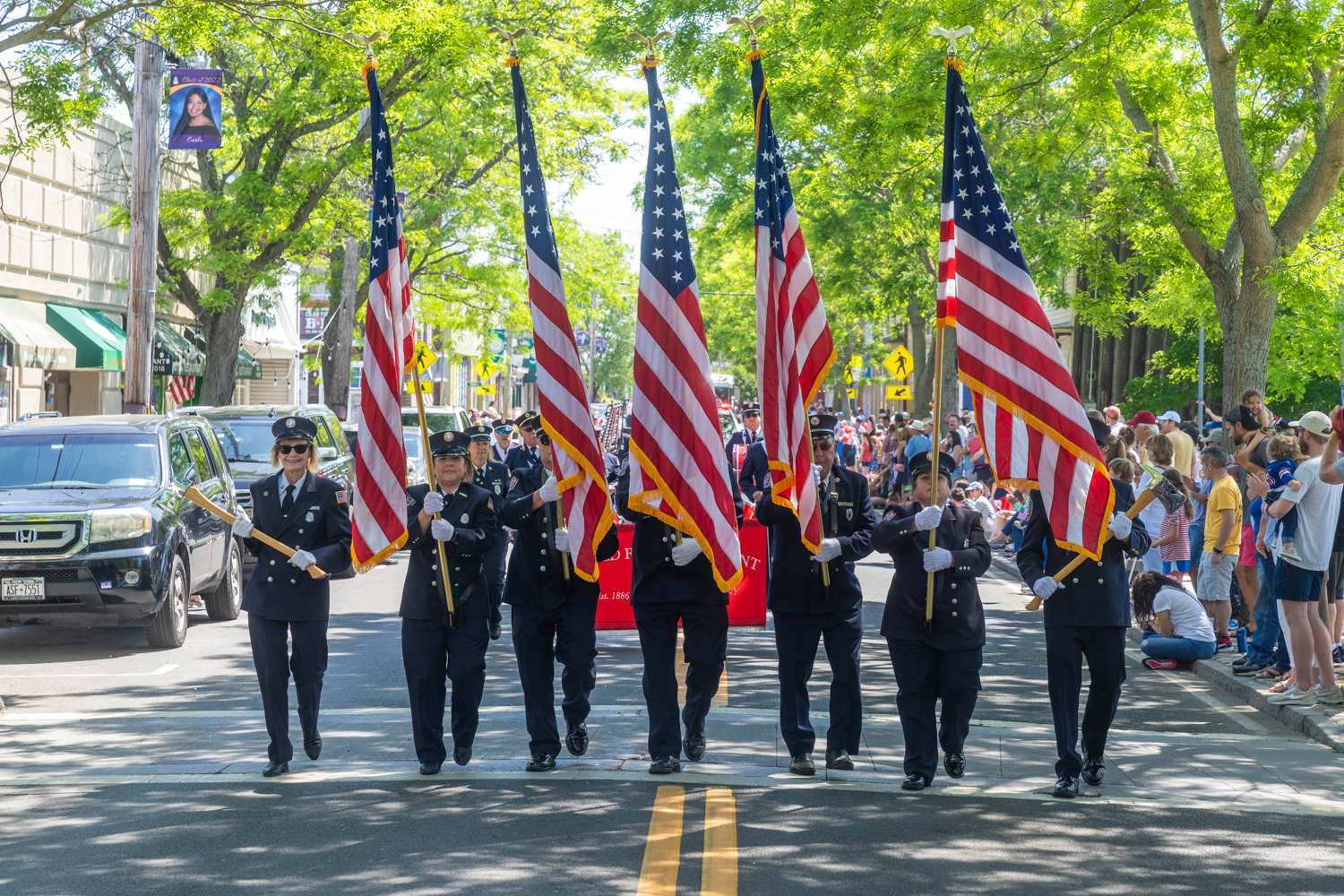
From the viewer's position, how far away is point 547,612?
802cm

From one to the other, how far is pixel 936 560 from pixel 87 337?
2284 centimetres

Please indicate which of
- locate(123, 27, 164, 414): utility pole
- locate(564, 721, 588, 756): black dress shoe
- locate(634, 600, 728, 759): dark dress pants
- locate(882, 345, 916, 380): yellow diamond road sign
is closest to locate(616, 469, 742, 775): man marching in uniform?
locate(634, 600, 728, 759): dark dress pants

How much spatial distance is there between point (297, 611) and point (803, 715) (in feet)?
9.42

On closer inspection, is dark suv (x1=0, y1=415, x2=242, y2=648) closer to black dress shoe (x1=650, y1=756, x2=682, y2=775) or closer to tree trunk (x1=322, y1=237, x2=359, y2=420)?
black dress shoe (x1=650, y1=756, x2=682, y2=775)

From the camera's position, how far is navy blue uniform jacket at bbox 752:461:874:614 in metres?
7.84

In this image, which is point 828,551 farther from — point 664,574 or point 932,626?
point 664,574

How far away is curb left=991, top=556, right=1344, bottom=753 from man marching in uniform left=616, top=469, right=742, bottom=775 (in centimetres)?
416

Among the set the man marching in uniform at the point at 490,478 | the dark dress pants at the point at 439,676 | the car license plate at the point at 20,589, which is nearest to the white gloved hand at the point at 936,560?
the dark dress pants at the point at 439,676

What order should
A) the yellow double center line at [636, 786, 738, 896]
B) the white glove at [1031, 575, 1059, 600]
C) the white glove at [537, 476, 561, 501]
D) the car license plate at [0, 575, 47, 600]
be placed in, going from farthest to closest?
the car license plate at [0, 575, 47, 600] < the white glove at [537, 476, 561, 501] < the white glove at [1031, 575, 1059, 600] < the yellow double center line at [636, 786, 738, 896]

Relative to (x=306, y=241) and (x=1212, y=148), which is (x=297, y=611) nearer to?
(x=306, y=241)

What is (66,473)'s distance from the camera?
12.6m

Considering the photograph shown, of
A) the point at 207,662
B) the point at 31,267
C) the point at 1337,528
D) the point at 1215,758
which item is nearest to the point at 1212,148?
the point at 1337,528

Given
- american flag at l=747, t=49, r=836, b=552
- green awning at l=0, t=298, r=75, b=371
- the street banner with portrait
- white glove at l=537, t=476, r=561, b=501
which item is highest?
the street banner with portrait

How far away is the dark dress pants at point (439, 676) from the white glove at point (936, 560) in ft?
8.04
